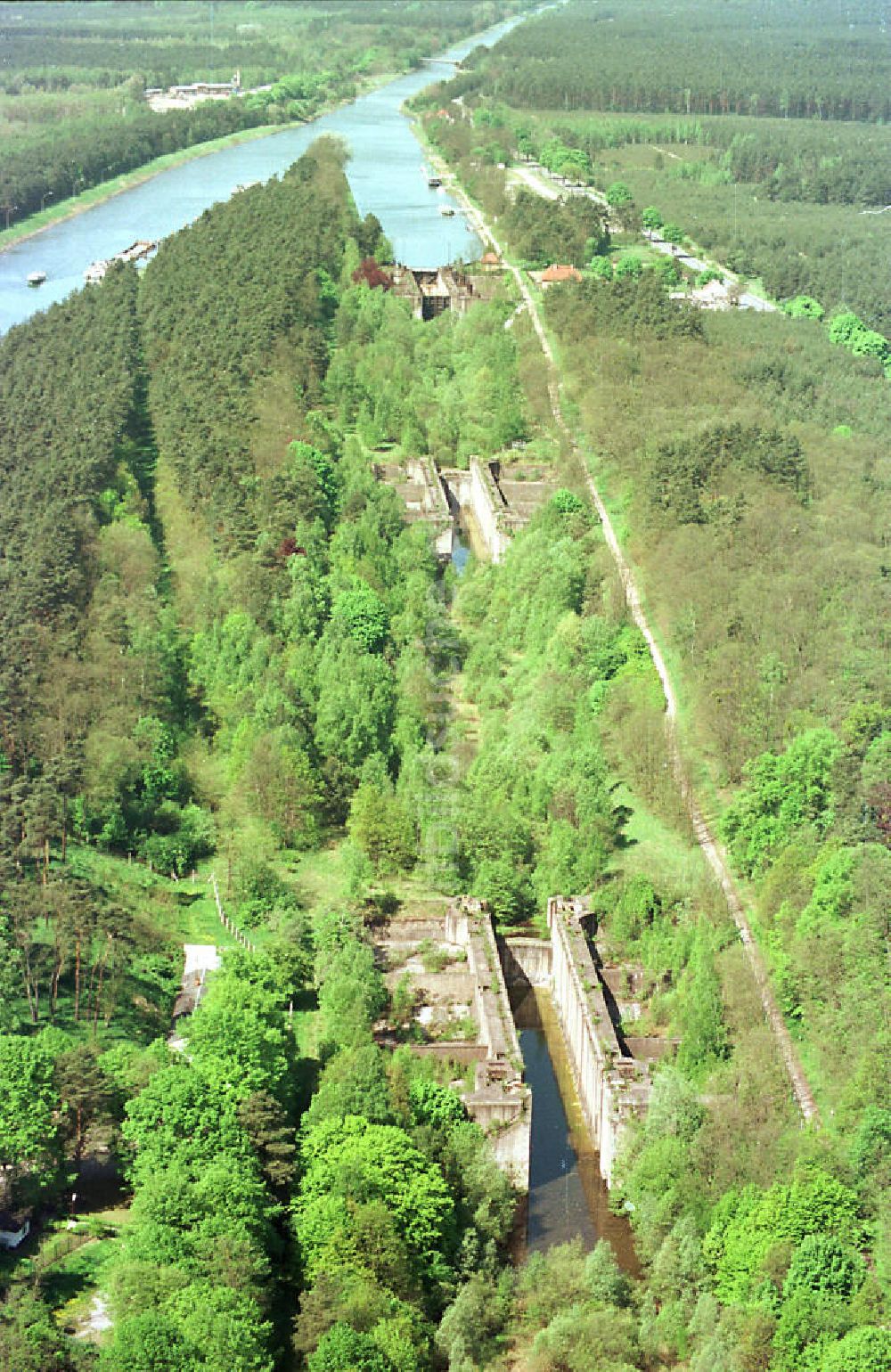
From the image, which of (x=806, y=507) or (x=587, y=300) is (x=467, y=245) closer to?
(x=587, y=300)

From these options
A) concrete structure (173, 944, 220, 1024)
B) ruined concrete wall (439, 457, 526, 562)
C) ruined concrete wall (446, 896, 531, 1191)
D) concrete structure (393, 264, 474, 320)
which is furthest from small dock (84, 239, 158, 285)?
ruined concrete wall (446, 896, 531, 1191)

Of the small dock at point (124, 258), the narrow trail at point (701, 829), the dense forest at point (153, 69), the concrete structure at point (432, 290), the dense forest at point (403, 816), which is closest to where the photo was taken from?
the dense forest at point (403, 816)

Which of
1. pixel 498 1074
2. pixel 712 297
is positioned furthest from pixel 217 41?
pixel 498 1074

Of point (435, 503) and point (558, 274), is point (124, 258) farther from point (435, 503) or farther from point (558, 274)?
point (435, 503)

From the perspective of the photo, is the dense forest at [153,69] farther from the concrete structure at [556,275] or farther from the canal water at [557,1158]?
the canal water at [557,1158]

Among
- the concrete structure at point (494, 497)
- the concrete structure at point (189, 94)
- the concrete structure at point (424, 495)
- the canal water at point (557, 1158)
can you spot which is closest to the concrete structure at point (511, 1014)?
the canal water at point (557, 1158)

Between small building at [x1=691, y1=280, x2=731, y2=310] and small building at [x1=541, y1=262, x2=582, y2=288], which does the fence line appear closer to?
small building at [x1=691, y1=280, x2=731, y2=310]
